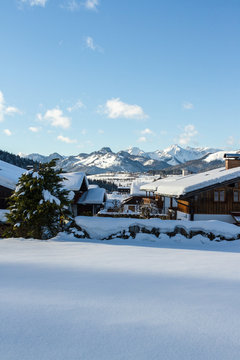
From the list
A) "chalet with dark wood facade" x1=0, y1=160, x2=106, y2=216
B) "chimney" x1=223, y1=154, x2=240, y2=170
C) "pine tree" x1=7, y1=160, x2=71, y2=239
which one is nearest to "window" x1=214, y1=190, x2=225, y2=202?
"chimney" x1=223, y1=154, x2=240, y2=170

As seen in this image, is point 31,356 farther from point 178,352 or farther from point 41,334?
point 178,352

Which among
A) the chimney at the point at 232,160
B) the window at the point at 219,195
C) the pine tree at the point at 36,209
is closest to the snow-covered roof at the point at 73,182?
the pine tree at the point at 36,209

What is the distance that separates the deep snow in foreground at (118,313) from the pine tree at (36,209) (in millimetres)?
5611

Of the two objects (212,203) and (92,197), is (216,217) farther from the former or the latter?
(92,197)

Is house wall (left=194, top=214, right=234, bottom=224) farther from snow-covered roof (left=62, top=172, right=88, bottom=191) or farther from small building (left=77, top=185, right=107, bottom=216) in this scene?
small building (left=77, top=185, right=107, bottom=216)

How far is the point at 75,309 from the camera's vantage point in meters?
3.37

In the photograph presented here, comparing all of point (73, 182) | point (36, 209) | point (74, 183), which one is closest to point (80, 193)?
point (73, 182)

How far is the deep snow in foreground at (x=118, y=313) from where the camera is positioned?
8.15ft

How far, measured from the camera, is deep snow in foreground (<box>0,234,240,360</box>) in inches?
97.8

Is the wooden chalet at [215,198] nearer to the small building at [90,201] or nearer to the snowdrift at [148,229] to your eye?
the snowdrift at [148,229]

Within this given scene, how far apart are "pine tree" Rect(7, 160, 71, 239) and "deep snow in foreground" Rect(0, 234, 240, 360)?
18.4 feet

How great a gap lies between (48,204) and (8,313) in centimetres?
817

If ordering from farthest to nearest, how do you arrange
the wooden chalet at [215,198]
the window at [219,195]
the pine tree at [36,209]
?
the window at [219,195] < the wooden chalet at [215,198] < the pine tree at [36,209]

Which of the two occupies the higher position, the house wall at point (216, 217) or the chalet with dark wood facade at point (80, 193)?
the chalet with dark wood facade at point (80, 193)
